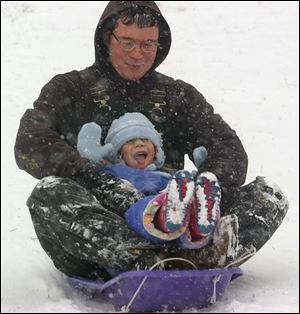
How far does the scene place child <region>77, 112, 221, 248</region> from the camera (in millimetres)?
2920

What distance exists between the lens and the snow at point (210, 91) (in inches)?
133

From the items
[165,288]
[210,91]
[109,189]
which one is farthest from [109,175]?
→ [210,91]

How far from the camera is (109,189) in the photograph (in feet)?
11.4

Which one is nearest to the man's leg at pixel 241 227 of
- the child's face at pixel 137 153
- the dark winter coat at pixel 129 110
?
the dark winter coat at pixel 129 110

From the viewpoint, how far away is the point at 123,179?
3.64 metres

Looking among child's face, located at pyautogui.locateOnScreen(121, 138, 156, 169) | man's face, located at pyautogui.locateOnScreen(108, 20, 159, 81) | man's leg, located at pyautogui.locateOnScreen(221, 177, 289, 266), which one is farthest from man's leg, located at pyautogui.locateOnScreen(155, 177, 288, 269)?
man's face, located at pyautogui.locateOnScreen(108, 20, 159, 81)

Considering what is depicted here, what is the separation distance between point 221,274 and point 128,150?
117 centimetres

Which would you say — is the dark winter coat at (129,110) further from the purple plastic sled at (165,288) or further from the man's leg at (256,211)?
the purple plastic sled at (165,288)

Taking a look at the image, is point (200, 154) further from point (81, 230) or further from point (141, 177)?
point (81, 230)

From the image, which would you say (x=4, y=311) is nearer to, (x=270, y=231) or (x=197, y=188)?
(x=197, y=188)

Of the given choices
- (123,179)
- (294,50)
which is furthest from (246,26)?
(123,179)

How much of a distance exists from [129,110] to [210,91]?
678cm

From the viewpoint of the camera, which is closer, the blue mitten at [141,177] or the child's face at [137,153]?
the blue mitten at [141,177]

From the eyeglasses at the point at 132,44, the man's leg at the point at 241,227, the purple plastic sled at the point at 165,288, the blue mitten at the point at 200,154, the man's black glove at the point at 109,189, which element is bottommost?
the purple plastic sled at the point at 165,288
